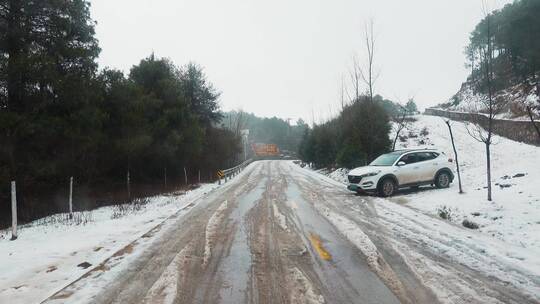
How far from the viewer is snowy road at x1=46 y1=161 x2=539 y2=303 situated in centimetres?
430

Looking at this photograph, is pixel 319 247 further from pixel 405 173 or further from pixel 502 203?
pixel 405 173

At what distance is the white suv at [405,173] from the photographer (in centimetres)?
1459

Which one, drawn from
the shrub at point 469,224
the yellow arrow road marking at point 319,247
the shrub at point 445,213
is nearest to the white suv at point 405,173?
the shrub at point 445,213

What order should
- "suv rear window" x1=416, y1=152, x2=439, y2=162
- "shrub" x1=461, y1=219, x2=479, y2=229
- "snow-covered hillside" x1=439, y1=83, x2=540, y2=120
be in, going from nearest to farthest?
"shrub" x1=461, y1=219, x2=479, y2=229 < "snow-covered hillside" x1=439, y1=83, x2=540, y2=120 < "suv rear window" x1=416, y1=152, x2=439, y2=162

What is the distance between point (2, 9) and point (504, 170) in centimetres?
2112

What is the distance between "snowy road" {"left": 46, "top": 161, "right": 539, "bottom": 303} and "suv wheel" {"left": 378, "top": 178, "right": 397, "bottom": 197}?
227 inches

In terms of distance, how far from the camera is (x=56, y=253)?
6.56m

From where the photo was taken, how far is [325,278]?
4.88m

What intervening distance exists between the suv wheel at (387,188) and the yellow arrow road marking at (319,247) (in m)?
7.69

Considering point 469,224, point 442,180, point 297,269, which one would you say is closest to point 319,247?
point 297,269

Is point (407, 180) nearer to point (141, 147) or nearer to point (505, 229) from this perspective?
point (505, 229)

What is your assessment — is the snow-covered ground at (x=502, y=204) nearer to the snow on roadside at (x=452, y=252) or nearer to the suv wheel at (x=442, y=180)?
the snow on roadside at (x=452, y=252)

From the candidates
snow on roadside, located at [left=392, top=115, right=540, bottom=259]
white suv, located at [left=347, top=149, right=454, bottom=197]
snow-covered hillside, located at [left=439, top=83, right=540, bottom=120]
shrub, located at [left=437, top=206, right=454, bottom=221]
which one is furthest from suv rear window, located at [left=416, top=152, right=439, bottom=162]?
shrub, located at [left=437, top=206, right=454, bottom=221]

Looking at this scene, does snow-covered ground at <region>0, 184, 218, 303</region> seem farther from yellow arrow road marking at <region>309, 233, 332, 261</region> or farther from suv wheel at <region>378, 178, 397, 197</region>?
suv wheel at <region>378, 178, 397, 197</region>
